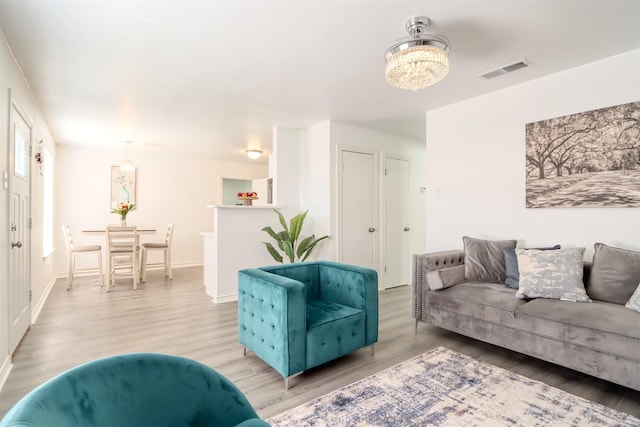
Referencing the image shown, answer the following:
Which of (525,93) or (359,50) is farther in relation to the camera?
(525,93)

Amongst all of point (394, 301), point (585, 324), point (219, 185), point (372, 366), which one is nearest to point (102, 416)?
point (372, 366)

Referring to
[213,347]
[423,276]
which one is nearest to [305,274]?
[213,347]

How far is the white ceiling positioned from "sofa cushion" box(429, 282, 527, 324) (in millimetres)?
1877

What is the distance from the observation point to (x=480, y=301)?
257 centimetres

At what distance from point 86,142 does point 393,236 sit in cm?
544

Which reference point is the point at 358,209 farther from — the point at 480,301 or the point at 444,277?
the point at 480,301

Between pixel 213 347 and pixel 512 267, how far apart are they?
103 inches

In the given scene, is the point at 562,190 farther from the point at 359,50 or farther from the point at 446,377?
the point at 359,50

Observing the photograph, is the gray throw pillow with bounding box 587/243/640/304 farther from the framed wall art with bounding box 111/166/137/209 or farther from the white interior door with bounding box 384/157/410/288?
the framed wall art with bounding box 111/166/137/209

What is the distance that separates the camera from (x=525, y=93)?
122 inches

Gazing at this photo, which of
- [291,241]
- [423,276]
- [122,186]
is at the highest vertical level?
[122,186]

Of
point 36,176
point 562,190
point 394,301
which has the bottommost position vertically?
point 394,301

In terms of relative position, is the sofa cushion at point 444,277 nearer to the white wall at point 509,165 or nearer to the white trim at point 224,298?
the white wall at point 509,165

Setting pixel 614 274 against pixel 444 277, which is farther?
pixel 444 277
